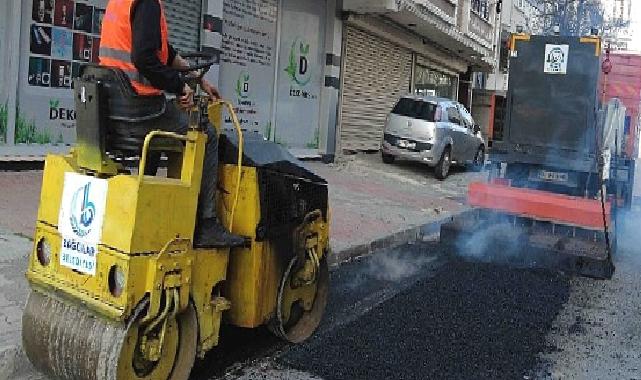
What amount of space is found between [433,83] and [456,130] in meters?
8.50

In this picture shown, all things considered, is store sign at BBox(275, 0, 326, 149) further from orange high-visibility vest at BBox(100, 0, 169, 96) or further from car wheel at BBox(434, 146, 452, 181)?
orange high-visibility vest at BBox(100, 0, 169, 96)

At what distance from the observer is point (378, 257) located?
8.16 meters

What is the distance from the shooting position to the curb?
7.62 metres

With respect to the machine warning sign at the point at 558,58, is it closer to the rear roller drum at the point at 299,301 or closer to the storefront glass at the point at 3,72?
the rear roller drum at the point at 299,301

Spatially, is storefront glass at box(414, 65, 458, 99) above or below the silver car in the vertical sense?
above

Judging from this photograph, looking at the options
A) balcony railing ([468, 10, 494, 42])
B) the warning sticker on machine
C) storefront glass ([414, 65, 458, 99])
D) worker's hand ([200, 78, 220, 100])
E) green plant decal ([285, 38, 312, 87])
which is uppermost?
balcony railing ([468, 10, 494, 42])

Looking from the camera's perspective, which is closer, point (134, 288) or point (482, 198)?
point (134, 288)

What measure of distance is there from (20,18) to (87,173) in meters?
6.10

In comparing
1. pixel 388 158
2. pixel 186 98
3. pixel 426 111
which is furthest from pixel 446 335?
pixel 388 158

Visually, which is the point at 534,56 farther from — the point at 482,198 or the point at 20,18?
the point at 20,18

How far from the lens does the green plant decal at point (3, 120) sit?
866cm

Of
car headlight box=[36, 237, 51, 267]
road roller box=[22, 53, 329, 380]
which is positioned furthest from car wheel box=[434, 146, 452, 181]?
car headlight box=[36, 237, 51, 267]

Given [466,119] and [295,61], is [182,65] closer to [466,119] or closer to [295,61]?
[295,61]

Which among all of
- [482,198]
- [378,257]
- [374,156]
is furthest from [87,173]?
[374,156]
